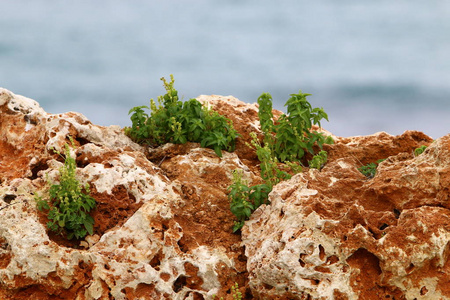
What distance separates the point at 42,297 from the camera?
834 centimetres

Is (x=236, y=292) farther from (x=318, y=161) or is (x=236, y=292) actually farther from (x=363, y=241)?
(x=318, y=161)

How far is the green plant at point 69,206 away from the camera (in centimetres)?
885

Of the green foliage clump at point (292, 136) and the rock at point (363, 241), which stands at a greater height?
the green foliage clump at point (292, 136)

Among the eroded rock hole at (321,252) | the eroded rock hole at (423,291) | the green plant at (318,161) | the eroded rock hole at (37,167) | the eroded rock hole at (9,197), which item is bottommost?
the eroded rock hole at (423,291)

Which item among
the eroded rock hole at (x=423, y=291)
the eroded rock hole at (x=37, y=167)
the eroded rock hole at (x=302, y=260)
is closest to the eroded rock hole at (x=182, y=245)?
the eroded rock hole at (x=302, y=260)

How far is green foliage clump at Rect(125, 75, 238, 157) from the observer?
11.5m

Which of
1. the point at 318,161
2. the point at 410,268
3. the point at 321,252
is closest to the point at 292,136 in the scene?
the point at 318,161

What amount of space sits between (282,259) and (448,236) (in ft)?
7.57

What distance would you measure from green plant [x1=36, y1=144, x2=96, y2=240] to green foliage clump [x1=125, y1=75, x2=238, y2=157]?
2931 mm

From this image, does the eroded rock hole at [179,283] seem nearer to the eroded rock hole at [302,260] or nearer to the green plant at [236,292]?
the green plant at [236,292]

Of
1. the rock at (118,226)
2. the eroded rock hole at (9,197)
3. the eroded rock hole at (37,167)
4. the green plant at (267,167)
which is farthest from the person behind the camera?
the eroded rock hole at (37,167)

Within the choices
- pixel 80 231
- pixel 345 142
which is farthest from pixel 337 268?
pixel 345 142

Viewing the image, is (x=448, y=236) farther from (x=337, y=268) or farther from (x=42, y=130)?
(x=42, y=130)

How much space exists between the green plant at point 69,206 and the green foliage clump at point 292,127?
4.30 meters
